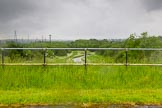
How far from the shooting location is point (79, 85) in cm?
1216

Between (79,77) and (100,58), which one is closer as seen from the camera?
(79,77)

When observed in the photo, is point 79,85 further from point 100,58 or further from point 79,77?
point 100,58

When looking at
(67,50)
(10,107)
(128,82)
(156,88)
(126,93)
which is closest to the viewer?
(10,107)

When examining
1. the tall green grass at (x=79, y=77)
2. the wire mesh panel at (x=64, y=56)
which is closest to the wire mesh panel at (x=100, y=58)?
the wire mesh panel at (x=64, y=56)

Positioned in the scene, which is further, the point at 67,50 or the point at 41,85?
the point at 67,50

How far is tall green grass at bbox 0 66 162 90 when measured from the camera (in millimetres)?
12172

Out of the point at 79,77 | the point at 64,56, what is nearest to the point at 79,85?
the point at 79,77

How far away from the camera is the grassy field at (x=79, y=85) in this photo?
31.7 feet

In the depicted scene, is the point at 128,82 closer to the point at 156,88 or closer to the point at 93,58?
the point at 156,88

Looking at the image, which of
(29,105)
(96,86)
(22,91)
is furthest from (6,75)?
(29,105)

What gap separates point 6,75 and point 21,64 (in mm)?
1046

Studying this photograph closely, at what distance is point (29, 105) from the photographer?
359 inches

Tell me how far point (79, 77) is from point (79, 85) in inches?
29.7

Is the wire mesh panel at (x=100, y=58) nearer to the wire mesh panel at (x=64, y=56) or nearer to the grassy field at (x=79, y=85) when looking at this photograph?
the wire mesh panel at (x=64, y=56)
